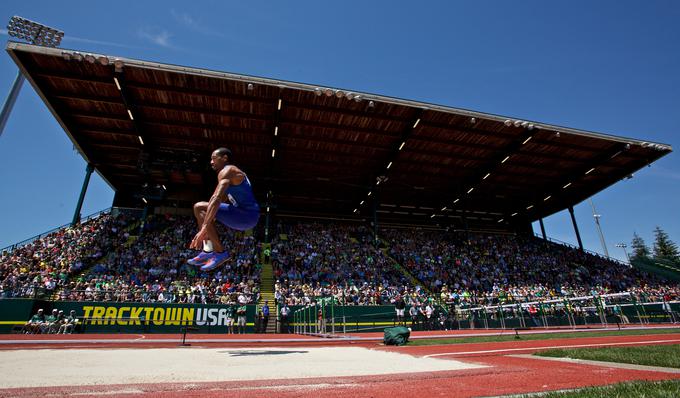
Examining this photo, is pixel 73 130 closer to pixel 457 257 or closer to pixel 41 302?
pixel 41 302

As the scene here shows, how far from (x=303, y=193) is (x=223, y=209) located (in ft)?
84.5

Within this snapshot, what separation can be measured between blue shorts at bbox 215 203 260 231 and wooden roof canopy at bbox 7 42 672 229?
1510 cm

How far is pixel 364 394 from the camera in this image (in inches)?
129

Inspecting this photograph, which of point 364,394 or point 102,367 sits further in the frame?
point 102,367

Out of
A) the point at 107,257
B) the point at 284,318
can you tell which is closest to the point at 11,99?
the point at 107,257

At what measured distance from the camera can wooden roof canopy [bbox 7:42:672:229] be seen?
19.8 metres

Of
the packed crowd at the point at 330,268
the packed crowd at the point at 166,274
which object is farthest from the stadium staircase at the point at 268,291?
the packed crowd at the point at 166,274

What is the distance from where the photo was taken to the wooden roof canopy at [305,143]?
1978 centimetres

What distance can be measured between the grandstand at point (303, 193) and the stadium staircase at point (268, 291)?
0.55ft

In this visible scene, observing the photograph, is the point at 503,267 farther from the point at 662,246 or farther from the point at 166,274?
the point at 662,246

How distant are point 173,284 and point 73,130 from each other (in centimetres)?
1277

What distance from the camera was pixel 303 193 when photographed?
3195 centimetres

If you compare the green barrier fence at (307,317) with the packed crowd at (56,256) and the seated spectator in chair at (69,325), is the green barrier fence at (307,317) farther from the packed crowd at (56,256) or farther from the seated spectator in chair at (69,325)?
the packed crowd at (56,256)

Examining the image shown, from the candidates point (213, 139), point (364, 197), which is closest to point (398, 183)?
point (364, 197)
